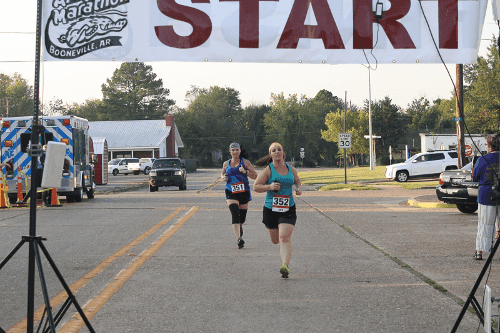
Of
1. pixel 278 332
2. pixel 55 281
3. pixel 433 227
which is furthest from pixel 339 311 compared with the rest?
pixel 433 227

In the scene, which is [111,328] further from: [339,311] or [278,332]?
[339,311]

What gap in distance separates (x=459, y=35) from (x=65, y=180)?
1817cm

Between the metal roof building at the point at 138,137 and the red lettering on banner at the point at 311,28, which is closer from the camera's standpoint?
the red lettering on banner at the point at 311,28

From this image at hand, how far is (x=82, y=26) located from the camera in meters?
6.21

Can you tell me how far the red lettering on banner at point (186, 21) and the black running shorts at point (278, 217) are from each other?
9.04ft

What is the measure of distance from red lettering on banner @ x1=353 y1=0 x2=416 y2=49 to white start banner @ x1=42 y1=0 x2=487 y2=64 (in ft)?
0.03

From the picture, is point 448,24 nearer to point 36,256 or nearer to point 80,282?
point 36,256

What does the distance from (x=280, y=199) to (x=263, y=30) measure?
99.5 inches

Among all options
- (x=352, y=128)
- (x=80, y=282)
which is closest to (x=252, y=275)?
(x=80, y=282)

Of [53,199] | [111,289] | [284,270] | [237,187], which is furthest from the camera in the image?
[53,199]

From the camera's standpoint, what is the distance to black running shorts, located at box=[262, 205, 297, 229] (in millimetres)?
8047

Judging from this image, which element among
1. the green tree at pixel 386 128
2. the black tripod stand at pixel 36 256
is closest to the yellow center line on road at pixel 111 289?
the black tripod stand at pixel 36 256

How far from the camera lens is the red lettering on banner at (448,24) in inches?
251

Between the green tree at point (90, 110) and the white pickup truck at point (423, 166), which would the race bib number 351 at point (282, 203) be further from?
the green tree at point (90, 110)
